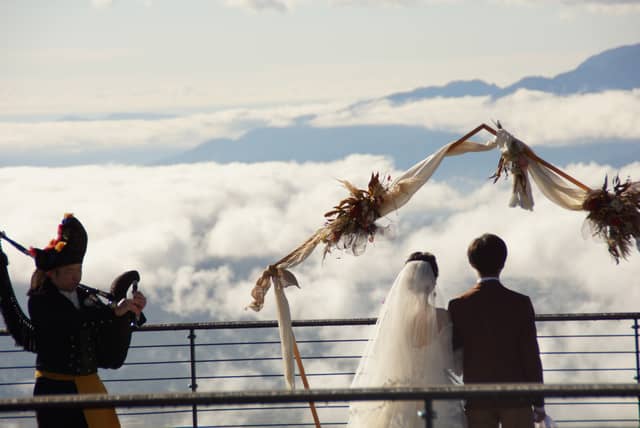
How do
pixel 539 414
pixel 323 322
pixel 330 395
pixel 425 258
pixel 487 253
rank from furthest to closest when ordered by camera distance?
pixel 323 322 < pixel 425 258 < pixel 539 414 < pixel 487 253 < pixel 330 395

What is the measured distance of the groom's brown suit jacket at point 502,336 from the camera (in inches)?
208

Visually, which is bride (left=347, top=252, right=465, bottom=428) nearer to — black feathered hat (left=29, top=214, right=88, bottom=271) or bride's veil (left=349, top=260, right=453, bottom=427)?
bride's veil (left=349, top=260, right=453, bottom=427)

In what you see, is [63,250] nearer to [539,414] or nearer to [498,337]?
[498,337]

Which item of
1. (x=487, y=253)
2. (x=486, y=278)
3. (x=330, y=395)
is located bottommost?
(x=330, y=395)

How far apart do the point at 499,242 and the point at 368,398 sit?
1817mm

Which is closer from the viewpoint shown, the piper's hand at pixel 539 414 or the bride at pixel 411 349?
the piper's hand at pixel 539 414

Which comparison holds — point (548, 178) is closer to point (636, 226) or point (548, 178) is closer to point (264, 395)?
point (636, 226)

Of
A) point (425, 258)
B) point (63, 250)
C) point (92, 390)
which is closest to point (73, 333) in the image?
point (92, 390)

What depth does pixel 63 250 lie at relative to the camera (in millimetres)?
5422

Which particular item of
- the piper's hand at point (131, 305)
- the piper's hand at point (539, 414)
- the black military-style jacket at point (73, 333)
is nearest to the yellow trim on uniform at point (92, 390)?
the black military-style jacket at point (73, 333)

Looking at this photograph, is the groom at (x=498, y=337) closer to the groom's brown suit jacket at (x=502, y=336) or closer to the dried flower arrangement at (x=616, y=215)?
the groom's brown suit jacket at (x=502, y=336)

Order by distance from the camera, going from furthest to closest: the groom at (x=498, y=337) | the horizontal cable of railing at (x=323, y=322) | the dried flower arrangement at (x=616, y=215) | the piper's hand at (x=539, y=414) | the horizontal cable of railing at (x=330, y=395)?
the horizontal cable of railing at (x=323, y=322) → the dried flower arrangement at (x=616, y=215) → the piper's hand at (x=539, y=414) → the groom at (x=498, y=337) → the horizontal cable of railing at (x=330, y=395)

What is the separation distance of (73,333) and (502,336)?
2254 mm

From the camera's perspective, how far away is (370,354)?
5992 millimetres
